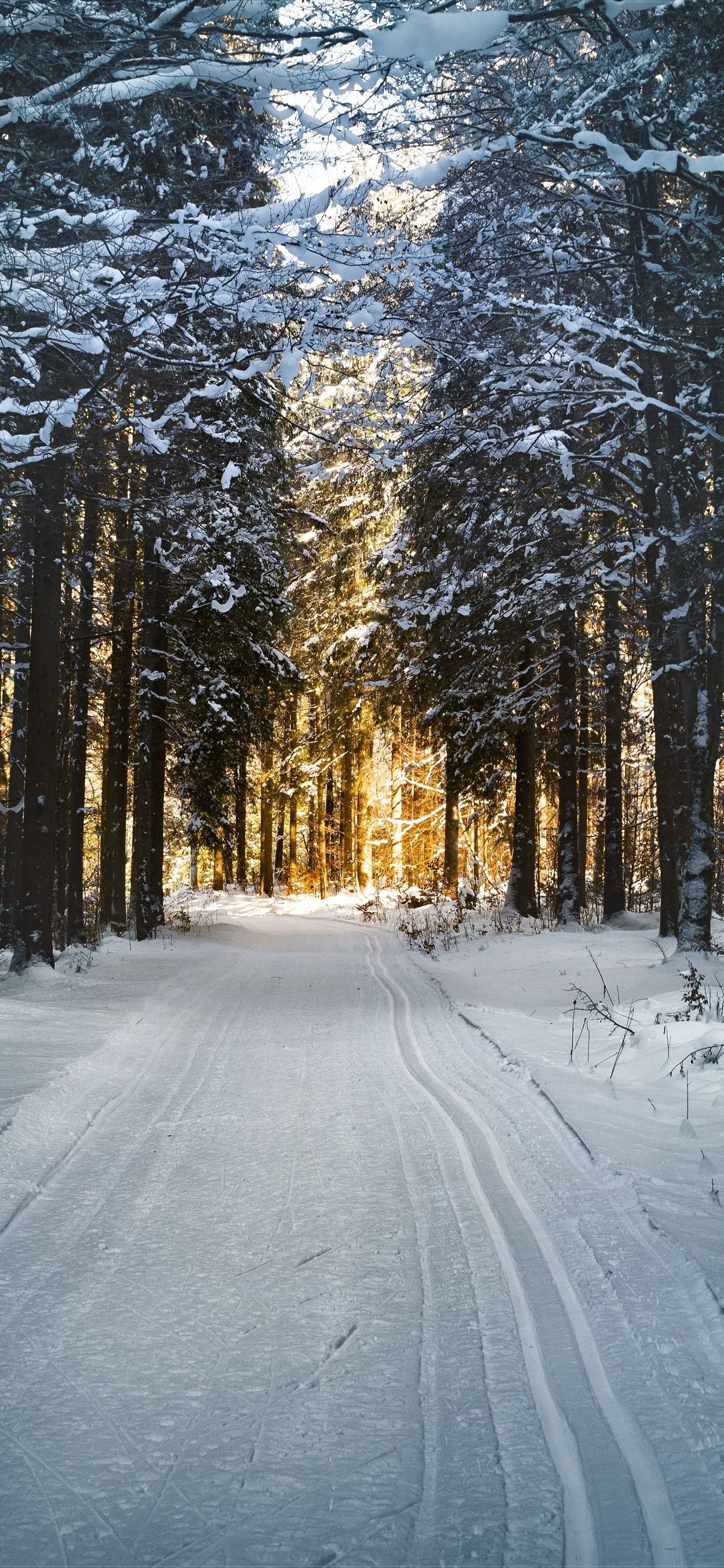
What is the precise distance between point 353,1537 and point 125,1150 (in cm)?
312

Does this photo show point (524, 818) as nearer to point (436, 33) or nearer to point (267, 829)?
point (267, 829)

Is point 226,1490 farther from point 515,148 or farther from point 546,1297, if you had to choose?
point 515,148

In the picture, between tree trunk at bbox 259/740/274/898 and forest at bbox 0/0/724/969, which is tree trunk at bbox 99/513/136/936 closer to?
forest at bbox 0/0/724/969

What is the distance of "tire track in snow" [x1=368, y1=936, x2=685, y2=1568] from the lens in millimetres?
2201

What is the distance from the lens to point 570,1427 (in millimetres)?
2619

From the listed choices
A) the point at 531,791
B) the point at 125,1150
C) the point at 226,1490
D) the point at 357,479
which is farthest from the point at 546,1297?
the point at 357,479

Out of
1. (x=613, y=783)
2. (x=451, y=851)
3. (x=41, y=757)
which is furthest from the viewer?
(x=451, y=851)

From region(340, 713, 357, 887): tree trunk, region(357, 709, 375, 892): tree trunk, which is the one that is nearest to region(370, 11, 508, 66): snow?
region(340, 713, 357, 887): tree trunk

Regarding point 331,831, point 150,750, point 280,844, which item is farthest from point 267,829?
point 150,750

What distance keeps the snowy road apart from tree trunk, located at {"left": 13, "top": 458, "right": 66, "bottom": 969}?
6241 millimetres

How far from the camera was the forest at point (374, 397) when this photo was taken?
6012mm

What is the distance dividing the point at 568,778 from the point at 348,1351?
15.0 m

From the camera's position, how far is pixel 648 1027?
787 cm

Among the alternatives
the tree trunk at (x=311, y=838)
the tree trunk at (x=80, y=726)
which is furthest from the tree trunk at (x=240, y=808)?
the tree trunk at (x=80, y=726)
